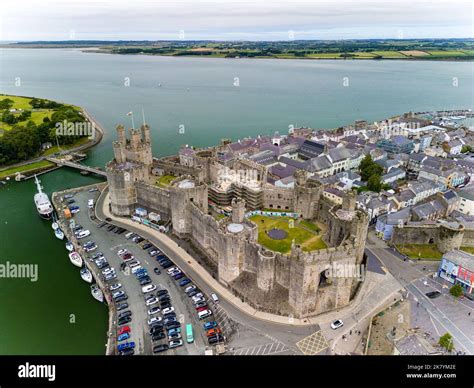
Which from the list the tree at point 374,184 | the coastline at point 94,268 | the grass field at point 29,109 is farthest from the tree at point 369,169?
the grass field at point 29,109

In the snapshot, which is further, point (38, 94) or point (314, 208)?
point (38, 94)

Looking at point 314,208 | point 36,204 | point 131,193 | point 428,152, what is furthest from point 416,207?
point 36,204

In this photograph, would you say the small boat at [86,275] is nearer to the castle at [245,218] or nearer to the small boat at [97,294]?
the small boat at [97,294]

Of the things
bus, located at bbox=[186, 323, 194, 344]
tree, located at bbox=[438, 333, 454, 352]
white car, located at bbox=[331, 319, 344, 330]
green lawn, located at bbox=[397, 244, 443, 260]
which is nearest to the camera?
tree, located at bbox=[438, 333, 454, 352]

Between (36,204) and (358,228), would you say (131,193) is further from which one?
(358,228)

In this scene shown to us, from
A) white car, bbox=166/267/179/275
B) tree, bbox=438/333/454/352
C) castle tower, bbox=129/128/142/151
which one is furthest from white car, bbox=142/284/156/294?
tree, bbox=438/333/454/352

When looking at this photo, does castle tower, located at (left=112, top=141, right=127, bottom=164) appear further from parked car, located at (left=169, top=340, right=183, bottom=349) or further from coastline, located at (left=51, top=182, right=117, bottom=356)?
parked car, located at (left=169, top=340, right=183, bottom=349)
